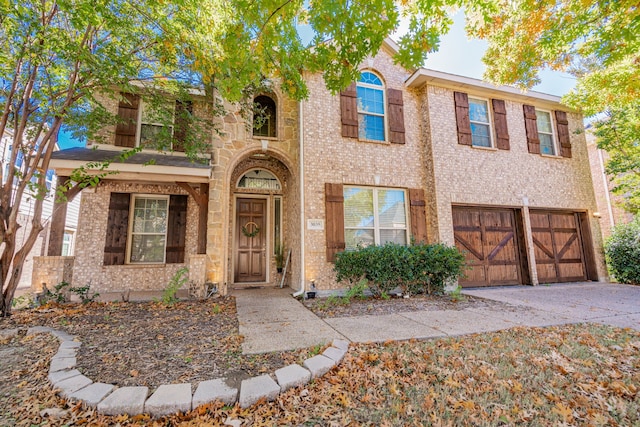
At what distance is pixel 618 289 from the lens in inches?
255

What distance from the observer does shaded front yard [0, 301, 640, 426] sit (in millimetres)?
1802

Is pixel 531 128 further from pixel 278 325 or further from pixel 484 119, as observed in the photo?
pixel 278 325

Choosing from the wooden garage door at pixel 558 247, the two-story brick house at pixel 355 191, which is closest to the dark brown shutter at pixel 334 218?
the two-story brick house at pixel 355 191

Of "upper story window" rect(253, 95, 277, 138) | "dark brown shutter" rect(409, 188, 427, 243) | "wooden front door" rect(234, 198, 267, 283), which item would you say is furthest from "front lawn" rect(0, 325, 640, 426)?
"upper story window" rect(253, 95, 277, 138)

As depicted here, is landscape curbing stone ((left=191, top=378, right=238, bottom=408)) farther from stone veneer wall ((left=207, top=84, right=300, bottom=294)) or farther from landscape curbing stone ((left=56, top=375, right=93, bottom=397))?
stone veneer wall ((left=207, top=84, right=300, bottom=294))

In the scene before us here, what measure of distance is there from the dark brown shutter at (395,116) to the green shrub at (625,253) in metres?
6.58

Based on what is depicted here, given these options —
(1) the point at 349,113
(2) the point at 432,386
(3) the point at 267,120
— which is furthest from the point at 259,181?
(2) the point at 432,386

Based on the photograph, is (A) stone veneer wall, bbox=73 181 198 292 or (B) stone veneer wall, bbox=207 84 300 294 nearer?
(B) stone veneer wall, bbox=207 84 300 294

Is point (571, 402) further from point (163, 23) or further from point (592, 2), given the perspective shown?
point (163, 23)

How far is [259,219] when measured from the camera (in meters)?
7.49

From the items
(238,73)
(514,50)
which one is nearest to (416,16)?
(238,73)

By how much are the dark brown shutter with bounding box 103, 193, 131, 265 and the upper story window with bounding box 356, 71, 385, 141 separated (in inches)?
240

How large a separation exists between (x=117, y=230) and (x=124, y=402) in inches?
238

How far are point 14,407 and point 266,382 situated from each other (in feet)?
5.69
